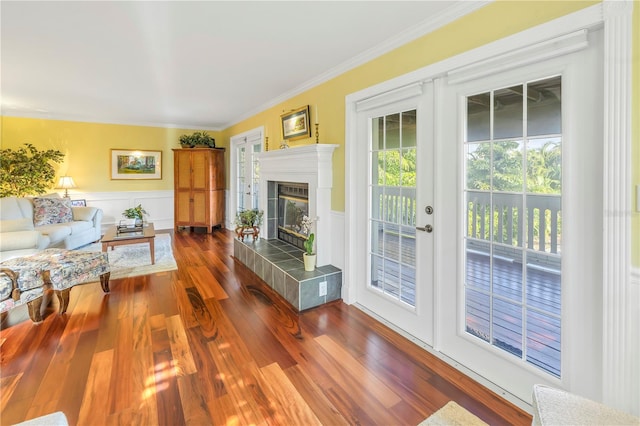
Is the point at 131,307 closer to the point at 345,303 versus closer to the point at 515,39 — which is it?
the point at 345,303

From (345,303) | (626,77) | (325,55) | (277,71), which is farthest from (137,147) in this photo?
(626,77)

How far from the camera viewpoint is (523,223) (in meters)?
1.73

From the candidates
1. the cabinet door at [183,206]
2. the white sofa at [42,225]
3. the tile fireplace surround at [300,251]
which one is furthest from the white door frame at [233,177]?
the tile fireplace surround at [300,251]

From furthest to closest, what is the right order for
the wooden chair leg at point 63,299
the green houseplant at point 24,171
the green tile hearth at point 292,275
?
the green houseplant at point 24,171 < the green tile hearth at point 292,275 < the wooden chair leg at point 63,299

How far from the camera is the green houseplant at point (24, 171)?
16.8 feet

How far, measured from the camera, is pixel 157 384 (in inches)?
72.4

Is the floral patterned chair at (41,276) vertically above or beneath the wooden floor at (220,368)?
above

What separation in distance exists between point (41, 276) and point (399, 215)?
3018 millimetres

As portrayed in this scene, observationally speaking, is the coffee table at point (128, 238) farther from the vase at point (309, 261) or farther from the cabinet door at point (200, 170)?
the vase at point (309, 261)

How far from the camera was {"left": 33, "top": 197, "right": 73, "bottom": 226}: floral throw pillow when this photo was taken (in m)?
4.63

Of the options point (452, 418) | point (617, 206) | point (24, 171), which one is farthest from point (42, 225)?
point (617, 206)

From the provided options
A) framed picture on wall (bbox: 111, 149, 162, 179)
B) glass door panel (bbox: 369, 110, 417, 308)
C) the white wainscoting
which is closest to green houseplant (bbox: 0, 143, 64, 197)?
the white wainscoting

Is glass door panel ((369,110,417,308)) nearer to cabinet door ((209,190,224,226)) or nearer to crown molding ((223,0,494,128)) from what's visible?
crown molding ((223,0,494,128))

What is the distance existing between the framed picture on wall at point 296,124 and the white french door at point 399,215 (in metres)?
0.95
